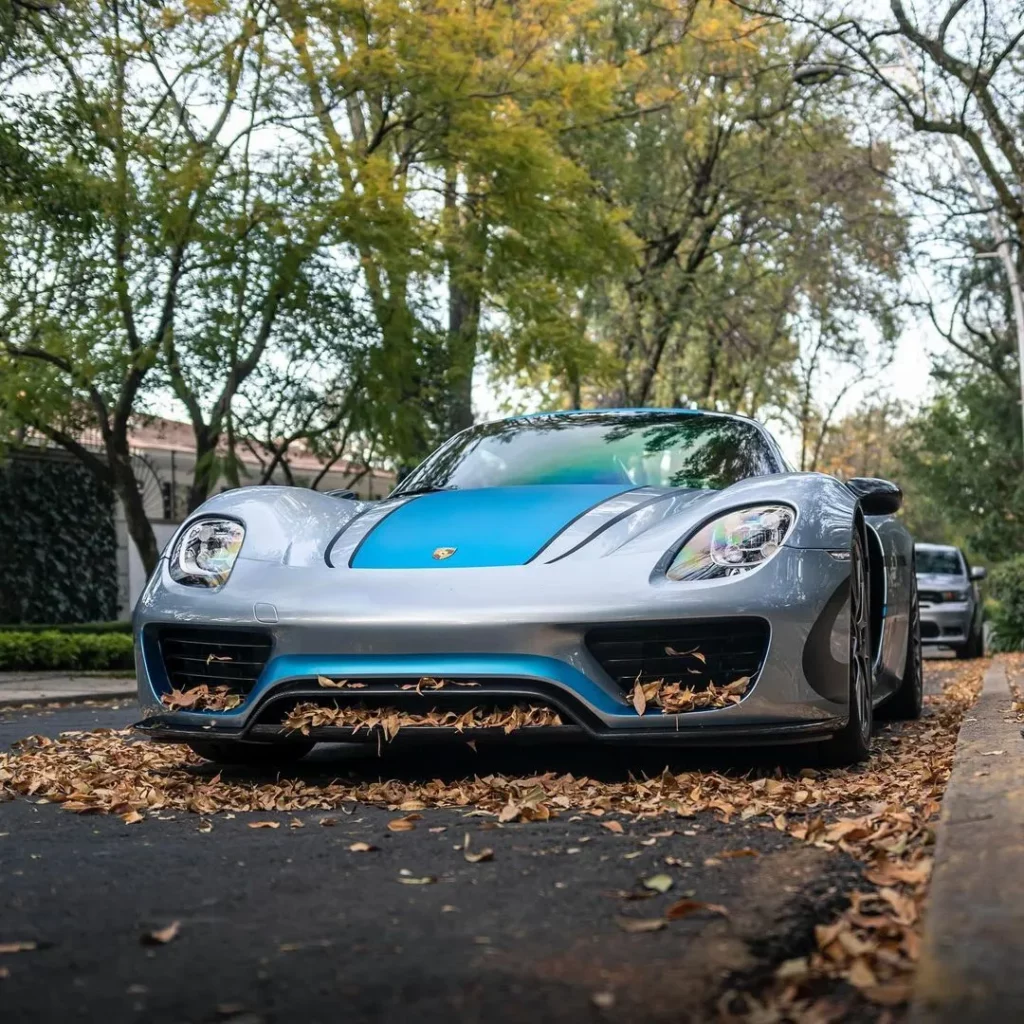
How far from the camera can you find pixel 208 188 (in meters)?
14.1

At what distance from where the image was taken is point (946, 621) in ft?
60.1

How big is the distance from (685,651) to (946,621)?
48.4ft

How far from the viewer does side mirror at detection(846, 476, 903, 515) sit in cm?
563

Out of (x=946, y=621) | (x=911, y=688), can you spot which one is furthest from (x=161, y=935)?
(x=946, y=621)

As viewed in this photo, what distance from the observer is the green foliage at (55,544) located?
20.2 metres

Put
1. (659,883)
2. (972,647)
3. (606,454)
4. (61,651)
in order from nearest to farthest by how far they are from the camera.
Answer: (659,883), (606,454), (61,651), (972,647)

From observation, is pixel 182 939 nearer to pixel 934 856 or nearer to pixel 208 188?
pixel 934 856

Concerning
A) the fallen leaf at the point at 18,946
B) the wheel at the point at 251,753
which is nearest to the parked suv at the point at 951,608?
the wheel at the point at 251,753

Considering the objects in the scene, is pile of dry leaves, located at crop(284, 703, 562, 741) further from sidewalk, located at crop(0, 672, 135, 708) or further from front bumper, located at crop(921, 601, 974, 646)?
front bumper, located at crop(921, 601, 974, 646)

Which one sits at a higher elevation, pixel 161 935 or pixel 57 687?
pixel 161 935

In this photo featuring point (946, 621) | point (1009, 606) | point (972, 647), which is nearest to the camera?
point (1009, 606)

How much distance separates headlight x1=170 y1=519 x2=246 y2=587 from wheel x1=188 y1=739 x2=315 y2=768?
59 cm

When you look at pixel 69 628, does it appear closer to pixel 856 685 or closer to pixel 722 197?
pixel 722 197

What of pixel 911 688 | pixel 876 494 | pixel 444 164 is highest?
pixel 444 164
